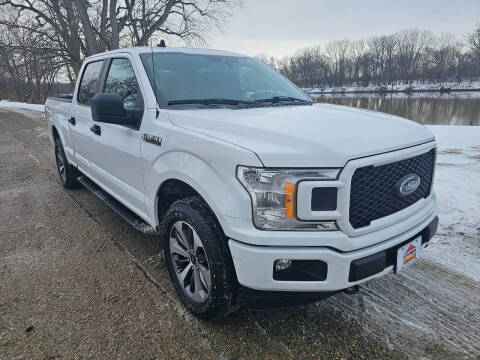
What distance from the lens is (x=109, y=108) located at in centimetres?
272

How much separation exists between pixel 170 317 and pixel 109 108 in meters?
1.65

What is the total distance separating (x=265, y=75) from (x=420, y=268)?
240cm

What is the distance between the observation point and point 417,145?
2.26m

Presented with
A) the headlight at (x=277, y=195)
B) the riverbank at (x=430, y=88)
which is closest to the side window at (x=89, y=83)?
the headlight at (x=277, y=195)

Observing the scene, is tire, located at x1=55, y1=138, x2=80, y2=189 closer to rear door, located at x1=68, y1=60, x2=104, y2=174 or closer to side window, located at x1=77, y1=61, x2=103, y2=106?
rear door, located at x1=68, y1=60, x2=104, y2=174

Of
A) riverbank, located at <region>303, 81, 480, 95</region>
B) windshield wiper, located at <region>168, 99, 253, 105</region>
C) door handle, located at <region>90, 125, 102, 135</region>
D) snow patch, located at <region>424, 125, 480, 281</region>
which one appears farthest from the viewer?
riverbank, located at <region>303, 81, 480, 95</region>

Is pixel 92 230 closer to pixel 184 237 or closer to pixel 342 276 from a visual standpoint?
pixel 184 237

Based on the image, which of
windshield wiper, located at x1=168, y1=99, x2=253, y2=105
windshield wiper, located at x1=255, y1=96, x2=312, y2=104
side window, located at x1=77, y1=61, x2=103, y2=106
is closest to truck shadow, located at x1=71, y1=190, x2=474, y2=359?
windshield wiper, located at x1=168, y1=99, x2=253, y2=105

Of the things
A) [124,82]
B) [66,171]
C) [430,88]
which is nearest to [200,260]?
[124,82]

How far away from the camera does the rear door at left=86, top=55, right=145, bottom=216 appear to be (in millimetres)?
2992

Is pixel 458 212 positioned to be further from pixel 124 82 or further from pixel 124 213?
pixel 124 82

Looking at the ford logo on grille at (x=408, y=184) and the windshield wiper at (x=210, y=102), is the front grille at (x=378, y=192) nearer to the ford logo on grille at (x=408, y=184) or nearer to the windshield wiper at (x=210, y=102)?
the ford logo on grille at (x=408, y=184)

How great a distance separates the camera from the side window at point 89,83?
404 cm

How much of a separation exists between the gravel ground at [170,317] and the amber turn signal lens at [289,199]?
3.14ft
